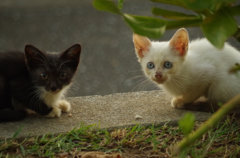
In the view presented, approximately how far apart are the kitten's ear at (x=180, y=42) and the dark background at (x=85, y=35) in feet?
5.45

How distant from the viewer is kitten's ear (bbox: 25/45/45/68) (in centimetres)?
290

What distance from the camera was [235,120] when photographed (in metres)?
2.74

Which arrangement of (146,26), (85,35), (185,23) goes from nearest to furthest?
1. (146,26)
2. (185,23)
3. (85,35)

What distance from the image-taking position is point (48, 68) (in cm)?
297

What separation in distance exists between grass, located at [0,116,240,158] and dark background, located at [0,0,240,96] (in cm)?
204

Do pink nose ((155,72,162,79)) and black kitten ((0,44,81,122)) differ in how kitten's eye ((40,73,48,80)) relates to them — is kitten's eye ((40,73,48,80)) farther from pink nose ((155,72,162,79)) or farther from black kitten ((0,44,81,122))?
pink nose ((155,72,162,79))

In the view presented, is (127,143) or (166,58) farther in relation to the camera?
(166,58)

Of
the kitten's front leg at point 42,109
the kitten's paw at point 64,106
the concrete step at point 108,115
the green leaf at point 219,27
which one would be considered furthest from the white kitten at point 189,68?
the green leaf at point 219,27

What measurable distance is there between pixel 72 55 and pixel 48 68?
0.25 metres

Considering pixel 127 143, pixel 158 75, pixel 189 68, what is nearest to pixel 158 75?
pixel 158 75

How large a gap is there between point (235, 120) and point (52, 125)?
1350 mm

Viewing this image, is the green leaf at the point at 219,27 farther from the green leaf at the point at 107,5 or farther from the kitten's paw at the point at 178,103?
the kitten's paw at the point at 178,103

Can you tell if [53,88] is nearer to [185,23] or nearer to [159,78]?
[159,78]

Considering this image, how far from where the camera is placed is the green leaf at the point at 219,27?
1.65 meters
